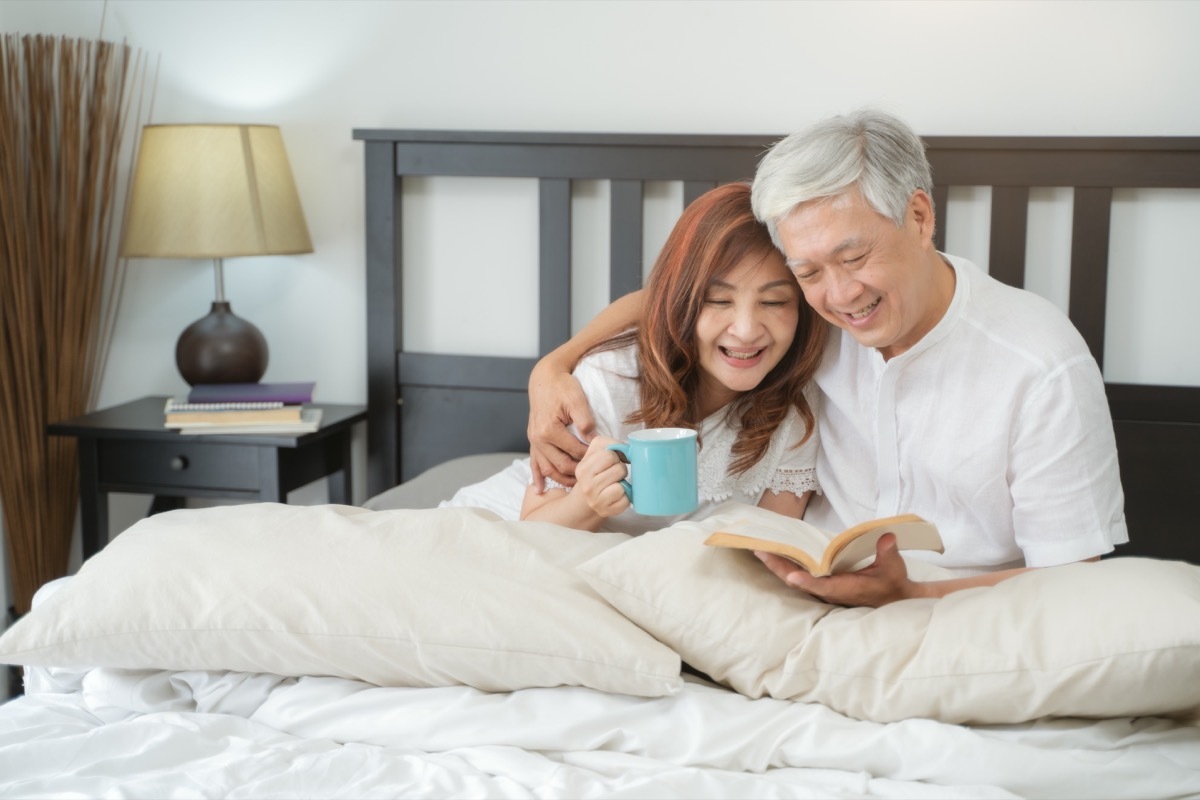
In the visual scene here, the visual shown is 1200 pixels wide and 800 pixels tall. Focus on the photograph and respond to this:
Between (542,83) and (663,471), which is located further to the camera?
(542,83)

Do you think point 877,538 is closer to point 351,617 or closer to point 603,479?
point 603,479

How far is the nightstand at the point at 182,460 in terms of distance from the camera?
2.35 meters

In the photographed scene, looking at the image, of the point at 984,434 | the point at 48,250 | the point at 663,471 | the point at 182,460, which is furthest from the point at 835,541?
the point at 48,250

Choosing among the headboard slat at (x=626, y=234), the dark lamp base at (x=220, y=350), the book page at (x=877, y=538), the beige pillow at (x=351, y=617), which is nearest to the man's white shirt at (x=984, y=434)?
the book page at (x=877, y=538)

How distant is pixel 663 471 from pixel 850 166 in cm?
43

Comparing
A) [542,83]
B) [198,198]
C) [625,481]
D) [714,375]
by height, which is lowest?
[625,481]

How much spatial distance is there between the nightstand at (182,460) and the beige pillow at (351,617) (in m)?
1.04

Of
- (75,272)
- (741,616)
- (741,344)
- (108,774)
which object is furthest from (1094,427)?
(75,272)

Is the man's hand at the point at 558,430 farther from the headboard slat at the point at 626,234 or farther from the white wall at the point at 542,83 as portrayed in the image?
the white wall at the point at 542,83

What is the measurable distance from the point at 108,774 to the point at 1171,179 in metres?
1.94

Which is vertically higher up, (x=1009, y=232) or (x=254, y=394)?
(x=1009, y=232)

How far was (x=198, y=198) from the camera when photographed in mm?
2385

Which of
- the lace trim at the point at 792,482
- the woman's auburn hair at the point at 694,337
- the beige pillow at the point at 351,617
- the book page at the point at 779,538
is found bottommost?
the beige pillow at the point at 351,617

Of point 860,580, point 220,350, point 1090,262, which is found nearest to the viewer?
point 860,580
